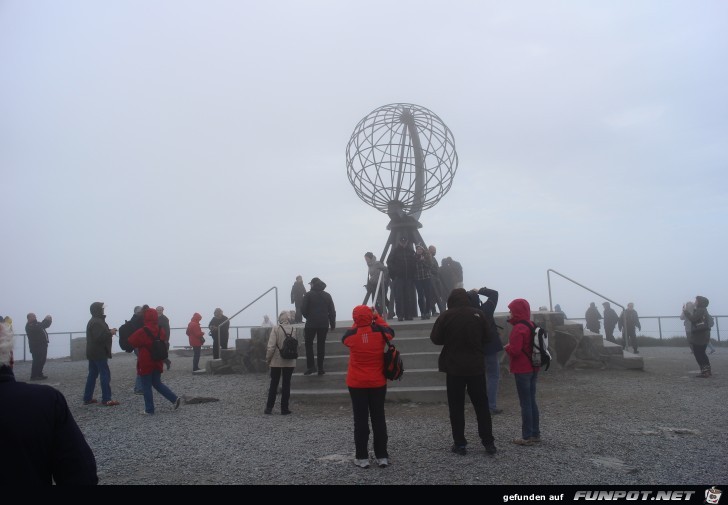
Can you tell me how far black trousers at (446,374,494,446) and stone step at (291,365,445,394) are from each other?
3.20 metres

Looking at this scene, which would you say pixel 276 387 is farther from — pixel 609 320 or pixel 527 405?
pixel 609 320

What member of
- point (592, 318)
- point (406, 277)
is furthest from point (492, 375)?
point (592, 318)

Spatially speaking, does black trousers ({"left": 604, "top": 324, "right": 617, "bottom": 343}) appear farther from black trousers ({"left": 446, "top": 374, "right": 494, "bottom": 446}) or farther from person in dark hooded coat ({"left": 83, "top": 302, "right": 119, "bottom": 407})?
person in dark hooded coat ({"left": 83, "top": 302, "right": 119, "bottom": 407})

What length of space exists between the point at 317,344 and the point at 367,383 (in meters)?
4.26

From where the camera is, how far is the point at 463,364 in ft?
20.8

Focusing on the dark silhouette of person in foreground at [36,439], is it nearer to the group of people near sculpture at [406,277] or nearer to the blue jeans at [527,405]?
the blue jeans at [527,405]

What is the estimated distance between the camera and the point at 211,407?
A: 9.83m

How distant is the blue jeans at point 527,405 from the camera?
659 centimetres

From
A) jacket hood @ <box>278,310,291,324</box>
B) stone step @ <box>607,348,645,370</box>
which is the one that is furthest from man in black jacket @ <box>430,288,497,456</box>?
stone step @ <box>607,348,645,370</box>

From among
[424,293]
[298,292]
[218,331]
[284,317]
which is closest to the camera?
[284,317]

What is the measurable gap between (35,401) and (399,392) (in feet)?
23.9

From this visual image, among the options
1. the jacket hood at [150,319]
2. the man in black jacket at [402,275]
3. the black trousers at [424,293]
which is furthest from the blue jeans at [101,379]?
the black trousers at [424,293]
